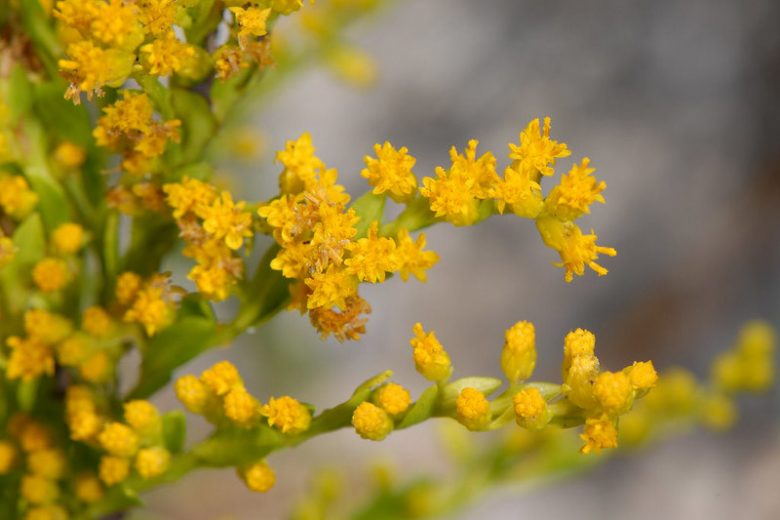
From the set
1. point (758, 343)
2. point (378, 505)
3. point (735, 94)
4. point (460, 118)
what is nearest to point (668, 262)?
point (735, 94)

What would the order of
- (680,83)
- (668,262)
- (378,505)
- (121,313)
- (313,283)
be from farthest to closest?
1. (668,262)
2. (680,83)
3. (378,505)
4. (121,313)
5. (313,283)

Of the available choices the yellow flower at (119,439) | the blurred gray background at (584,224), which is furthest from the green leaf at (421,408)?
the blurred gray background at (584,224)

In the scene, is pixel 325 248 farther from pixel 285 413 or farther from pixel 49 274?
pixel 49 274

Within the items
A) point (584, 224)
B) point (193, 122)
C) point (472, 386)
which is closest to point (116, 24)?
point (193, 122)

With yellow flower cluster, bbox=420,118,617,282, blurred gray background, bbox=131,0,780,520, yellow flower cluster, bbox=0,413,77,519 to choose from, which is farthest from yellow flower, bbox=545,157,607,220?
blurred gray background, bbox=131,0,780,520

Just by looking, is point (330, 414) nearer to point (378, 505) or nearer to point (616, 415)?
point (616, 415)

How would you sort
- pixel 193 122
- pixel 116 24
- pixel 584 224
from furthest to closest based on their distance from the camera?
pixel 584 224 → pixel 193 122 → pixel 116 24
